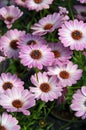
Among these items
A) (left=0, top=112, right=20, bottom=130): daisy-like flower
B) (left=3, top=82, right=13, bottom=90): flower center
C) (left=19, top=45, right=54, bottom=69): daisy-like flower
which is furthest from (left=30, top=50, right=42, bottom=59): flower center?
(left=0, top=112, right=20, bottom=130): daisy-like flower

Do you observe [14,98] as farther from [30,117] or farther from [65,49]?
[65,49]

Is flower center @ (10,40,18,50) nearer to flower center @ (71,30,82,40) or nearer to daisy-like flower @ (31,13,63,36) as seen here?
daisy-like flower @ (31,13,63,36)

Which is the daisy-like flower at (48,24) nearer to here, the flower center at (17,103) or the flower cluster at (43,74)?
the flower cluster at (43,74)

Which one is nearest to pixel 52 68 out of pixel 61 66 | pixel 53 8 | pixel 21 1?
pixel 61 66

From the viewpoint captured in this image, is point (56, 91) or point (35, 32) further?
point (35, 32)

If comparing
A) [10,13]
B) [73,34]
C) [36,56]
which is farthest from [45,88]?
[10,13]

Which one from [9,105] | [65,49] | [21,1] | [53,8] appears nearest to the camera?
[9,105]
